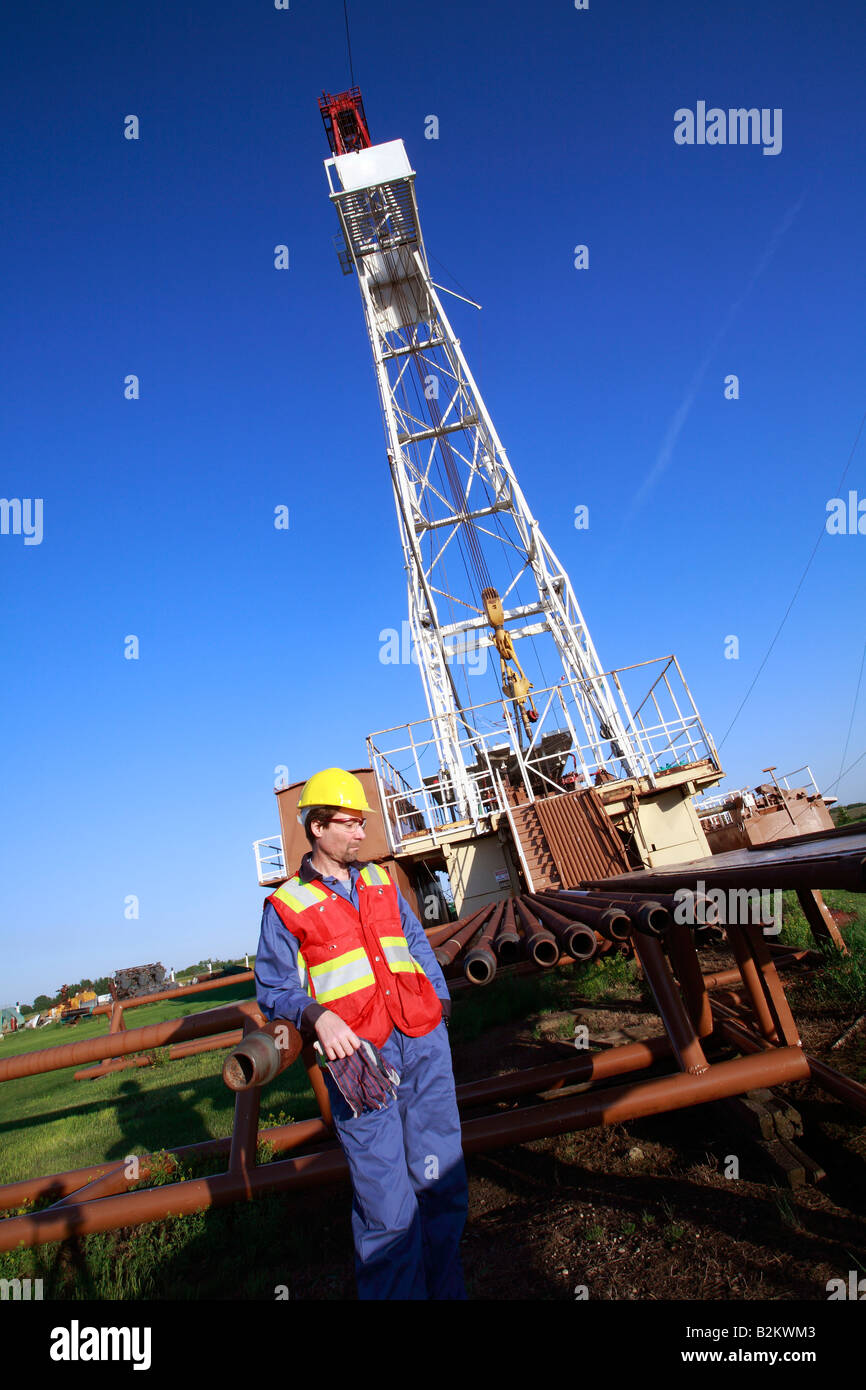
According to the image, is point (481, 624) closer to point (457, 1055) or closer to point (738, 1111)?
point (457, 1055)

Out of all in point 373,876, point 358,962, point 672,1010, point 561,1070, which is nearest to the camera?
point 358,962

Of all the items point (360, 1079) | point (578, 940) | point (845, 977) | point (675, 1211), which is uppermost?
point (578, 940)

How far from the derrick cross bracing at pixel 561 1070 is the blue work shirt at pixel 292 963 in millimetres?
134

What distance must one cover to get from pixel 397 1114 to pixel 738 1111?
2.26 metres

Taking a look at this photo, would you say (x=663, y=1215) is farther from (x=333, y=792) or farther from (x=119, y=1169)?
(x=119, y=1169)

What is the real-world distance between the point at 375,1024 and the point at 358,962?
0.23m

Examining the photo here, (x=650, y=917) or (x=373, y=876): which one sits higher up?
(x=373, y=876)

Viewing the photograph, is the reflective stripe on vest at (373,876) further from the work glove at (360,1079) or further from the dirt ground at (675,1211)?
the dirt ground at (675,1211)

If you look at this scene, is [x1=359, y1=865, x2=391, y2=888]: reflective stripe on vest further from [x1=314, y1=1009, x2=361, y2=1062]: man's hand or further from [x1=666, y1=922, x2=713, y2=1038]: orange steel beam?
[x1=666, y1=922, x2=713, y2=1038]: orange steel beam

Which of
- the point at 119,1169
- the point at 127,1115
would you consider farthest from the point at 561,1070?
the point at 127,1115

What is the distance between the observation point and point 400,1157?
7.80 ft
